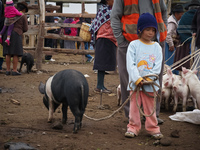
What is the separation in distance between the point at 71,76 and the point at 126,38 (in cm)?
96

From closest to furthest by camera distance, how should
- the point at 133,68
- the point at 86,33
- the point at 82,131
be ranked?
the point at 133,68
the point at 82,131
the point at 86,33

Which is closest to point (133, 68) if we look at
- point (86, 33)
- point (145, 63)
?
point (145, 63)

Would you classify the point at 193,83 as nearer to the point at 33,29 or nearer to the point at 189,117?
the point at 189,117

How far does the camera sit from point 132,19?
4.60 m

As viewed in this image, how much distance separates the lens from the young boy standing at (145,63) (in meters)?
4.05

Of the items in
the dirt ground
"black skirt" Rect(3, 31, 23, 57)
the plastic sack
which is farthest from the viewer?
"black skirt" Rect(3, 31, 23, 57)

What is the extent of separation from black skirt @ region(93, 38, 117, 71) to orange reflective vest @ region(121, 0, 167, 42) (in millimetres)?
2549

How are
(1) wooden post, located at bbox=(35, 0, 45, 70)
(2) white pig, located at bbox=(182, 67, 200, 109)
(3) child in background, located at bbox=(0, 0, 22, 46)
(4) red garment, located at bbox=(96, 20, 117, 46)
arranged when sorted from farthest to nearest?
1. (1) wooden post, located at bbox=(35, 0, 45, 70)
2. (3) child in background, located at bbox=(0, 0, 22, 46)
3. (4) red garment, located at bbox=(96, 20, 117, 46)
4. (2) white pig, located at bbox=(182, 67, 200, 109)

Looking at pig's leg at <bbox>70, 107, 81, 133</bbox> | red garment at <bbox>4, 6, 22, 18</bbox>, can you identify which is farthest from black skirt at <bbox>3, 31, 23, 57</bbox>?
pig's leg at <bbox>70, 107, 81, 133</bbox>

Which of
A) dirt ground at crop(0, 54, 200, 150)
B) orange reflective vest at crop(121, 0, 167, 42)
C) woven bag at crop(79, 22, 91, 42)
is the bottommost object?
dirt ground at crop(0, 54, 200, 150)

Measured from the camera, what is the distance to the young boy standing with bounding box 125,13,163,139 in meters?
4.05

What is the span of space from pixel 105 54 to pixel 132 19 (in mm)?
2711

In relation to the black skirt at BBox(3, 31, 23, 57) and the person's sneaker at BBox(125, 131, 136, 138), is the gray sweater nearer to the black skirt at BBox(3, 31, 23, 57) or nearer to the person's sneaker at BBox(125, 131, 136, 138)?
the person's sneaker at BBox(125, 131, 136, 138)

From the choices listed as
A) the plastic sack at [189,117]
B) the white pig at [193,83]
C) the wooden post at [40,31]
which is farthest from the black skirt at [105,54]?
the wooden post at [40,31]
